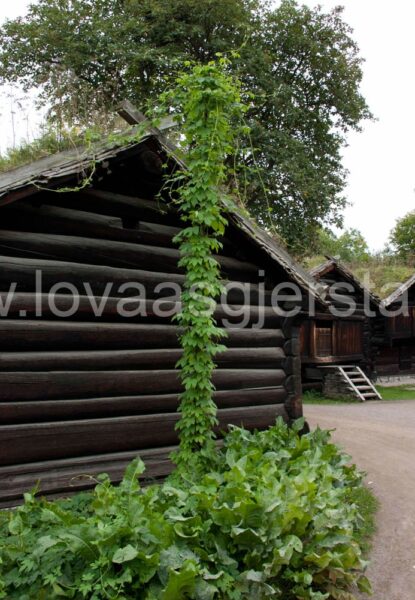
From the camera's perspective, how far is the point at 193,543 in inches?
172

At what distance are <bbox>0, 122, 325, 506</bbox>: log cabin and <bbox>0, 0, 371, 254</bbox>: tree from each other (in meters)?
13.4

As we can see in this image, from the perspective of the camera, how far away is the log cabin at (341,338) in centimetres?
2030

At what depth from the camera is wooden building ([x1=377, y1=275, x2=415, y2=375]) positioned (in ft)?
80.2

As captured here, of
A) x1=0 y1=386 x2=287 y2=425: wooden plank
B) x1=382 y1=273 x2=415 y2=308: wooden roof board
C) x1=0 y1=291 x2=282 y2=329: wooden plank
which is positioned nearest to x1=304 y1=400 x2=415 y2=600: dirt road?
x1=0 y1=386 x2=287 y2=425: wooden plank

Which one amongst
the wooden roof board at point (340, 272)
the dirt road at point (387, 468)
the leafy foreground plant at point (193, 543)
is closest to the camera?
the leafy foreground plant at point (193, 543)

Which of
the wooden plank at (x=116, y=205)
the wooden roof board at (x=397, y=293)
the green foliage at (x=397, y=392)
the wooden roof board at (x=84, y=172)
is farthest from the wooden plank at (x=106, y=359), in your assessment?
the wooden roof board at (x=397, y=293)

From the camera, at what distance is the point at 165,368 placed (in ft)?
23.6

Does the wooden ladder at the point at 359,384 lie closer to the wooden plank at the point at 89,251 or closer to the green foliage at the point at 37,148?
the wooden plank at the point at 89,251

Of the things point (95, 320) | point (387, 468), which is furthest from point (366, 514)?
point (95, 320)

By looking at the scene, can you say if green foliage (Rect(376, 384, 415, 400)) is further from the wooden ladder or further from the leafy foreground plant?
the leafy foreground plant

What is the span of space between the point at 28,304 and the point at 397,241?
4927 cm

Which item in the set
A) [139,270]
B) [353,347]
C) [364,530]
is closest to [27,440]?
[139,270]

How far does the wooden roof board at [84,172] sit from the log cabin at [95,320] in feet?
0.06

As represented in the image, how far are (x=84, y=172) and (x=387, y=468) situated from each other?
22.4ft
